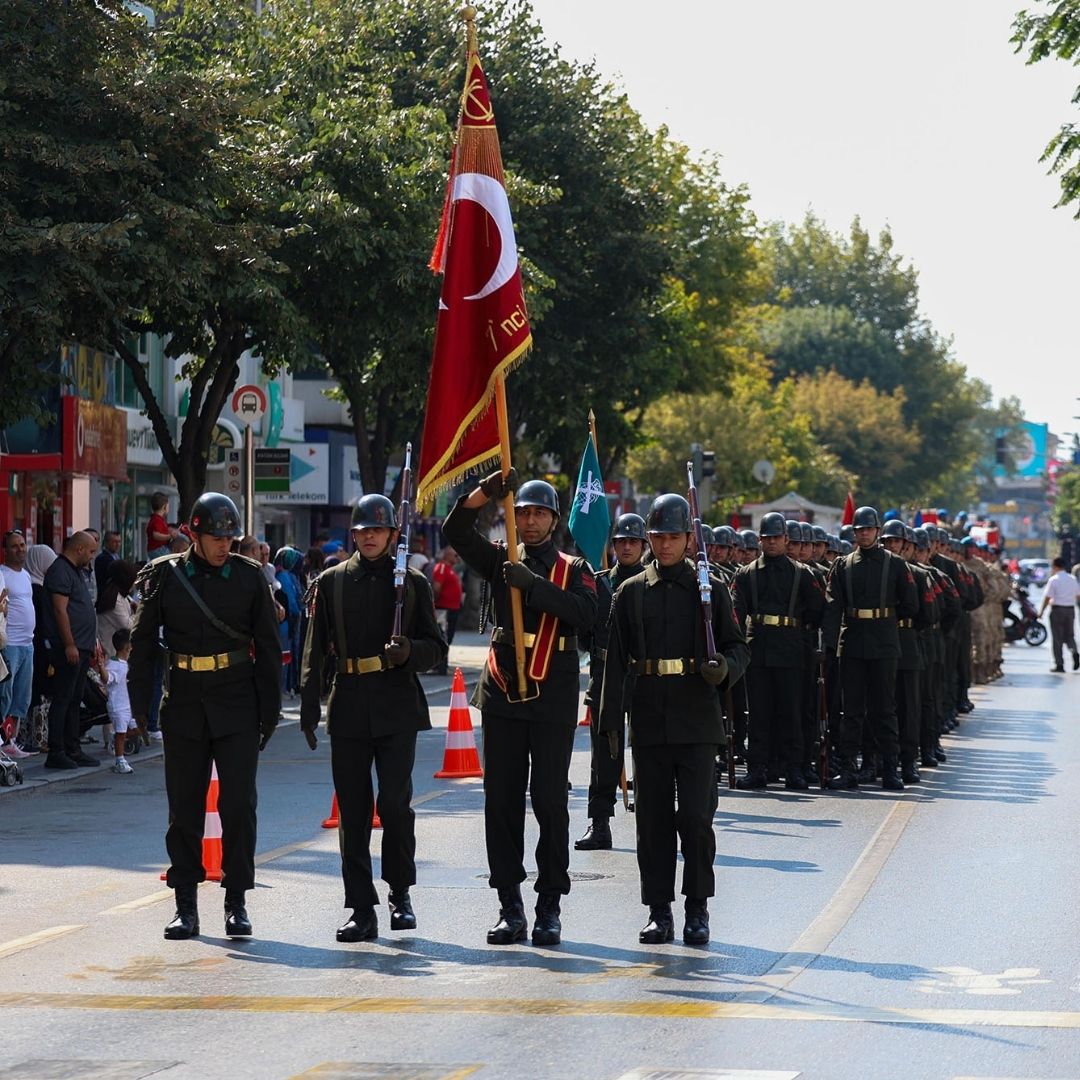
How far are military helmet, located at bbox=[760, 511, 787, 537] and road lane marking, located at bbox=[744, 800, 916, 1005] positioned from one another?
267 cm

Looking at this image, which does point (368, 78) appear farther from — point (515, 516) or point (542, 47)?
point (515, 516)

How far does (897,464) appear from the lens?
98688 millimetres

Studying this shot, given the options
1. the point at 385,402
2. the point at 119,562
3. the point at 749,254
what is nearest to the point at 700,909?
the point at 119,562

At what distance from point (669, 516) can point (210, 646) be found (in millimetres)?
2161

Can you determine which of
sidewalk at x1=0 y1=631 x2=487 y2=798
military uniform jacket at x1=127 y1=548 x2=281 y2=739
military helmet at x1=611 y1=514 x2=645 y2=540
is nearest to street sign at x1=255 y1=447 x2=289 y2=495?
sidewalk at x1=0 y1=631 x2=487 y2=798

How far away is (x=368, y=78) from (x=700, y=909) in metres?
22.3

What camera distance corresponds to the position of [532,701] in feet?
32.1

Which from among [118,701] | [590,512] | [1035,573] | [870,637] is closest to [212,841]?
[118,701]

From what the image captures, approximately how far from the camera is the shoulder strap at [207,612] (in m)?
9.94

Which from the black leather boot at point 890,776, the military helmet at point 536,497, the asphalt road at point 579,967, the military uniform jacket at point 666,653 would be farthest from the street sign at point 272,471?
the military uniform jacket at point 666,653

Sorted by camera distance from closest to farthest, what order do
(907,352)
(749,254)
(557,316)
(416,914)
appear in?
(416,914) < (557,316) < (749,254) < (907,352)

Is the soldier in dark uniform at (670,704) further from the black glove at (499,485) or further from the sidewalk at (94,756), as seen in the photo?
the sidewalk at (94,756)

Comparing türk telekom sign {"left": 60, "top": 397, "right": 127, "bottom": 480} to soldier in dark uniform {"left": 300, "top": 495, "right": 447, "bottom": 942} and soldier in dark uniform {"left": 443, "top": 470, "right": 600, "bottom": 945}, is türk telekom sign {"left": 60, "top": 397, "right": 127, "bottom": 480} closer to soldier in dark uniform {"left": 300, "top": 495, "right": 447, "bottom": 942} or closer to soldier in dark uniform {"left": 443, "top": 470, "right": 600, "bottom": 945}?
soldier in dark uniform {"left": 300, "top": 495, "right": 447, "bottom": 942}

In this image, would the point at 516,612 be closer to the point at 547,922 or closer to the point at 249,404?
the point at 547,922
